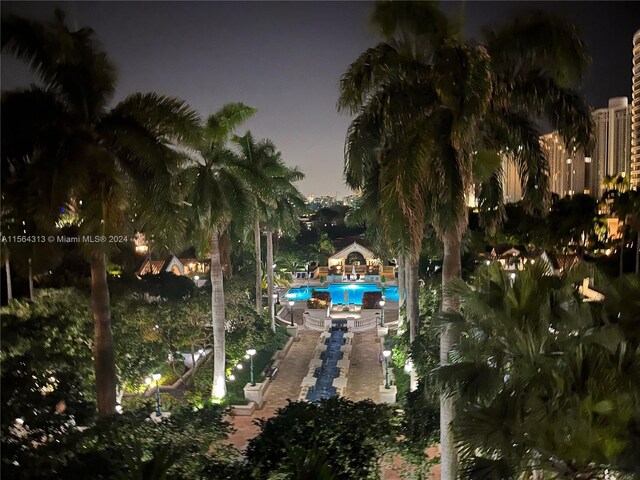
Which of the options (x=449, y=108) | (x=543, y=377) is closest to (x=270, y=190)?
(x=449, y=108)

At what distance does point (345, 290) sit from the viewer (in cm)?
3938

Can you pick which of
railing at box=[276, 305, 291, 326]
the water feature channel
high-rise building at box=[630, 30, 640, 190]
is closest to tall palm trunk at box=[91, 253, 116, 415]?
the water feature channel

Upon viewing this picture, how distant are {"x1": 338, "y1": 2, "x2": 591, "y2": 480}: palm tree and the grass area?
365 inches

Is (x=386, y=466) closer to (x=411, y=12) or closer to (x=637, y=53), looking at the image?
(x=411, y=12)

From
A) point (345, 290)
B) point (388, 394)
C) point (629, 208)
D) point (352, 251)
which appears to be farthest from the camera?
point (352, 251)

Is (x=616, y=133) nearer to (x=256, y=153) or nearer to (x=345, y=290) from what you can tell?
(x=345, y=290)

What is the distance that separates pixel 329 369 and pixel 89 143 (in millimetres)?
13931

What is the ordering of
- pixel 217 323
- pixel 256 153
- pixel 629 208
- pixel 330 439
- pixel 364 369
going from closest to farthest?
1. pixel 330 439
2. pixel 217 323
3. pixel 256 153
4. pixel 364 369
5. pixel 629 208

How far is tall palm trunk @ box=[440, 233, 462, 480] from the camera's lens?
738cm

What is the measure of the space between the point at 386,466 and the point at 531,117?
7.46 m

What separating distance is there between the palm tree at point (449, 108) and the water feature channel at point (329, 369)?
25.1 ft

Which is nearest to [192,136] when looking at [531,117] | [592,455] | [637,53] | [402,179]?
[402,179]

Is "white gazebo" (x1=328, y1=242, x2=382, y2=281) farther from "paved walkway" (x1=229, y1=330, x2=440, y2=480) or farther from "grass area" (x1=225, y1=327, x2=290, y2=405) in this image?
"grass area" (x1=225, y1=327, x2=290, y2=405)

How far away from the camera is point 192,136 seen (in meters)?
8.67
